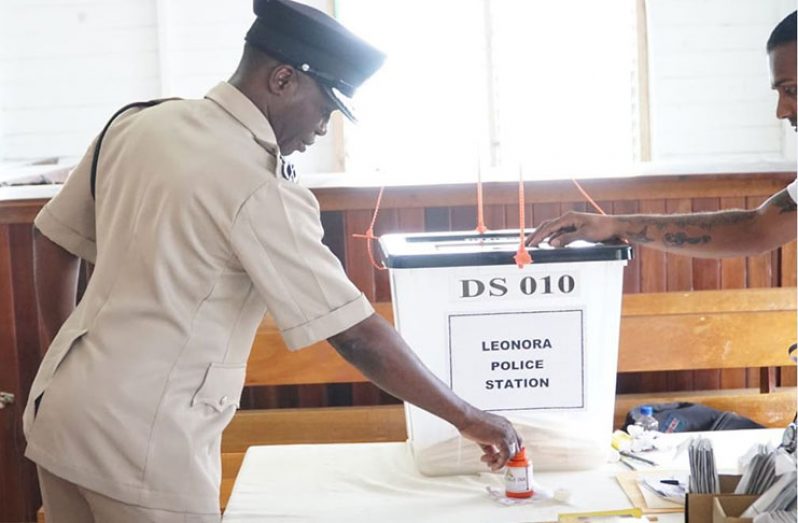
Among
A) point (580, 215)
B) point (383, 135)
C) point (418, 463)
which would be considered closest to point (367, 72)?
point (580, 215)

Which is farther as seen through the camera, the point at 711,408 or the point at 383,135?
the point at 383,135

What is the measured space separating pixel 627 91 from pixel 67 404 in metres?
5.13

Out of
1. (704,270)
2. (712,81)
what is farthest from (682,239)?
(712,81)

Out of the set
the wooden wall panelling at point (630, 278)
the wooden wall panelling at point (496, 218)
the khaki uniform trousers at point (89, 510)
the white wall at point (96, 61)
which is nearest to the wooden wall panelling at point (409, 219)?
the wooden wall panelling at point (496, 218)

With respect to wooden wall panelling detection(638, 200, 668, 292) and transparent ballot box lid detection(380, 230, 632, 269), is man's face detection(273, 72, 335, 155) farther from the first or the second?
wooden wall panelling detection(638, 200, 668, 292)

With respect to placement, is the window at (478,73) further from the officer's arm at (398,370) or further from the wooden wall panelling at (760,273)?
the officer's arm at (398,370)

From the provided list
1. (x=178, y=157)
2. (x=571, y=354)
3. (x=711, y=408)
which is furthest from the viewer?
(x=711, y=408)

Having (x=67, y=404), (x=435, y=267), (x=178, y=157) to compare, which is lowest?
(x=67, y=404)

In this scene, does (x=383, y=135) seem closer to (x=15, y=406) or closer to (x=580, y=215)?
(x=15, y=406)

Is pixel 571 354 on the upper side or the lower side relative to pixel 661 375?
upper

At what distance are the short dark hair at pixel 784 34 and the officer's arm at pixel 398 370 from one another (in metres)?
0.90

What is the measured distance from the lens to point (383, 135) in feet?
20.7

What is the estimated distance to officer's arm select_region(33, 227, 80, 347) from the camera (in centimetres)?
205

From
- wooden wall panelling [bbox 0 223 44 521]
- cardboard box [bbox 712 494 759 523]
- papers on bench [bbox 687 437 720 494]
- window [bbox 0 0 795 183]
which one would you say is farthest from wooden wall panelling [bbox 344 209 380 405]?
window [bbox 0 0 795 183]
